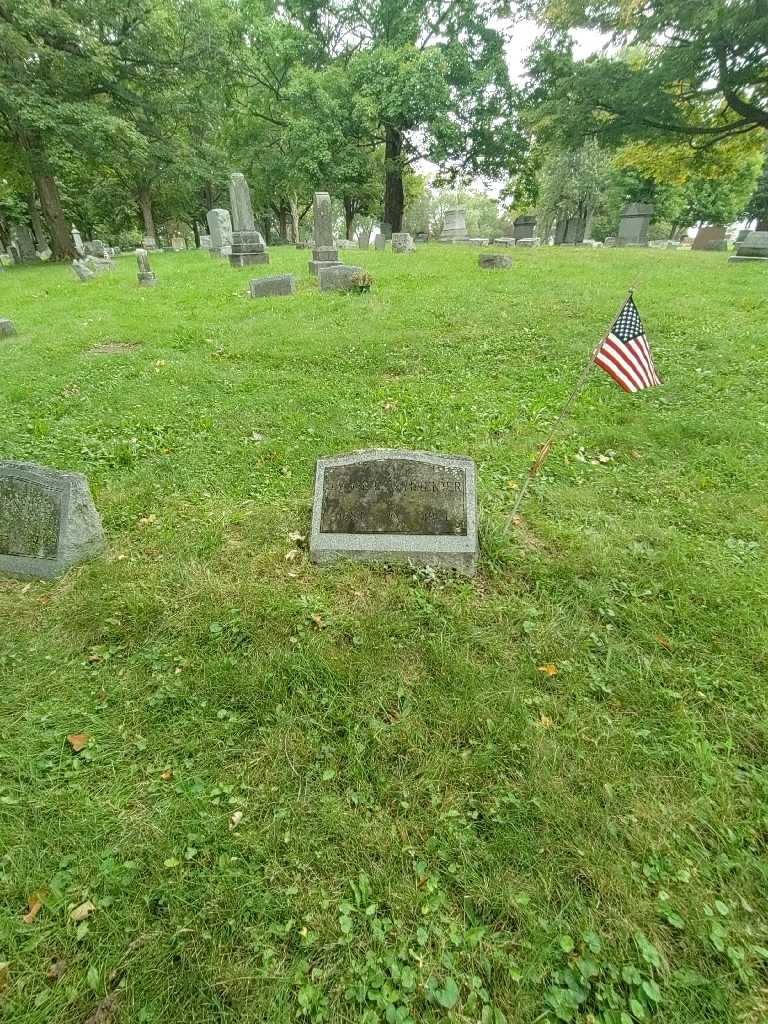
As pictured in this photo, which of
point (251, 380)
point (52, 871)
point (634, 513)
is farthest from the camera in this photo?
point (251, 380)

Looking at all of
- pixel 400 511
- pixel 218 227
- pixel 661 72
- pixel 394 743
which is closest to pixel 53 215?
pixel 218 227

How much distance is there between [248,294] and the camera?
36.4 ft

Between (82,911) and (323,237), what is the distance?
14914mm

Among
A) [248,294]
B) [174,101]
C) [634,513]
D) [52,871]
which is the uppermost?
[174,101]

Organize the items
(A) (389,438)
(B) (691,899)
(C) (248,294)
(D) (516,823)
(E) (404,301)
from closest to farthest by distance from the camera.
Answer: (B) (691,899) < (D) (516,823) < (A) (389,438) < (E) (404,301) < (C) (248,294)

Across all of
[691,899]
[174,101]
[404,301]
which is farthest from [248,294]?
[174,101]

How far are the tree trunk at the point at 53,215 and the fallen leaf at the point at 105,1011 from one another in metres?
27.1

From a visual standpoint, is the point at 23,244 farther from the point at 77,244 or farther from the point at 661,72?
the point at 661,72

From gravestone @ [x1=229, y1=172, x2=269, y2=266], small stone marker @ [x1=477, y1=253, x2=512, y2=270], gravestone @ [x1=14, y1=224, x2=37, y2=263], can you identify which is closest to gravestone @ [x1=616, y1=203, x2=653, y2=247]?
small stone marker @ [x1=477, y1=253, x2=512, y2=270]

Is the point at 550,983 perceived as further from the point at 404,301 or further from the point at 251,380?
the point at 404,301

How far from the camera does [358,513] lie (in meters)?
3.46

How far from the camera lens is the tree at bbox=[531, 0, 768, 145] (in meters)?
12.6

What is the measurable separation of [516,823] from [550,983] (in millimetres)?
507

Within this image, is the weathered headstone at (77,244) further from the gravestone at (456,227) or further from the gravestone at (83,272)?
the gravestone at (456,227)
